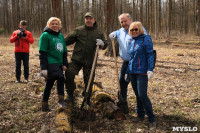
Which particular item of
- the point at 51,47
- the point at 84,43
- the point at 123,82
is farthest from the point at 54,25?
the point at 123,82

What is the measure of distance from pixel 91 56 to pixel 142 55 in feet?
4.16

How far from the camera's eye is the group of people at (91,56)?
3406mm

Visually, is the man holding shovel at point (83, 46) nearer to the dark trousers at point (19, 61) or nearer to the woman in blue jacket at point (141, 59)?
the woman in blue jacket at point (141, 59)

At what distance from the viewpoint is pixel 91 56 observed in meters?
4.18

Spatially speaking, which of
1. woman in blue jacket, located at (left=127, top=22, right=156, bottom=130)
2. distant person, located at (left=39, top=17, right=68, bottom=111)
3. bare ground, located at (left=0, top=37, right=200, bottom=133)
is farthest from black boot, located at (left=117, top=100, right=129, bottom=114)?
distant person, located at (left=39, top=17, right=68, bottom=111)

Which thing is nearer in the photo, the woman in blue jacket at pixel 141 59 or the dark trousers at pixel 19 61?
the woman in blue jacket at pixel 141 59

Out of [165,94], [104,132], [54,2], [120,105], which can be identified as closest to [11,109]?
[104,132]

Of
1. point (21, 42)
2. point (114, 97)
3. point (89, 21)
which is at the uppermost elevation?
point (89, 21)

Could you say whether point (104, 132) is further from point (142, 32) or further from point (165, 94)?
point (165, 94)

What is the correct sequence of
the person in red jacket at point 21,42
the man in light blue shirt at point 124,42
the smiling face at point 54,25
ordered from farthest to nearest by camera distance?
the person in red jacket at point 21,42
the man in light blue shirt at point 124,42
the smiling face at point 54,25

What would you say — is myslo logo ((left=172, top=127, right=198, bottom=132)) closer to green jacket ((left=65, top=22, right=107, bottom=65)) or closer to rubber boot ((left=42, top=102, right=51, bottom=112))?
green jacket ((left=65, top=22, right=107, bottom=65))

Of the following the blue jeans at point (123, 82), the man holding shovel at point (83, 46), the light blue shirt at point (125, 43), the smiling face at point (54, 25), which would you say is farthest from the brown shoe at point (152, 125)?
the smiling face at point (54, 25)

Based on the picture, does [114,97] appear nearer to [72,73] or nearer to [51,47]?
[72,73]

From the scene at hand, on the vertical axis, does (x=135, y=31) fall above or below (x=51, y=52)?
above
